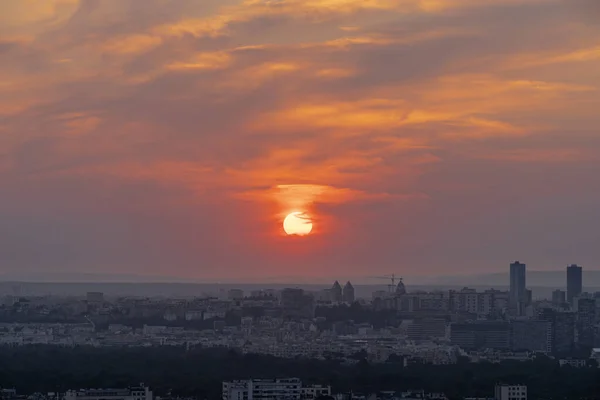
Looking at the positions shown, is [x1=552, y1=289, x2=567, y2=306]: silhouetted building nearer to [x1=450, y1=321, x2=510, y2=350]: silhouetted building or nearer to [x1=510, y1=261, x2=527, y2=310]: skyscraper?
[x1=510, y1=261, x2=527, y2=310]: skyscraper

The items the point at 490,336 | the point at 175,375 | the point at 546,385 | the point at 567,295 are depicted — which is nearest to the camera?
the point at 546,385

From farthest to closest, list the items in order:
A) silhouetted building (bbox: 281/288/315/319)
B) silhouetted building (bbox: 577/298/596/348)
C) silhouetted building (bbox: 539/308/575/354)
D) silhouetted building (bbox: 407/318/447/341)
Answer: silhouetted building (bbox: 281/288/315/319) < silhouetted building (bbox: 407/318/447/341) < silhouetted building (bbox: 577/298/596/348) < silhouetted building (bbox: 539/308/575/354)

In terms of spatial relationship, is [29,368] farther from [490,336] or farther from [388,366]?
[490,336]

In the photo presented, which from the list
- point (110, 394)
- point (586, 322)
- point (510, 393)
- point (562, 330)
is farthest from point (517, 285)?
point (110, 394)

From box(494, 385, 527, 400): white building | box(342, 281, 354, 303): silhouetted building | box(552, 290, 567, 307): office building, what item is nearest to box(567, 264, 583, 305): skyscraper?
box(552, 290, 567, 307): office building

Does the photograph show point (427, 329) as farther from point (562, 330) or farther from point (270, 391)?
point (270, 391)

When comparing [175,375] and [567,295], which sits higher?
[567,295]

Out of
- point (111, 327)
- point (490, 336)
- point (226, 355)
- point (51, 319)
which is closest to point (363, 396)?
point (226, 355)
